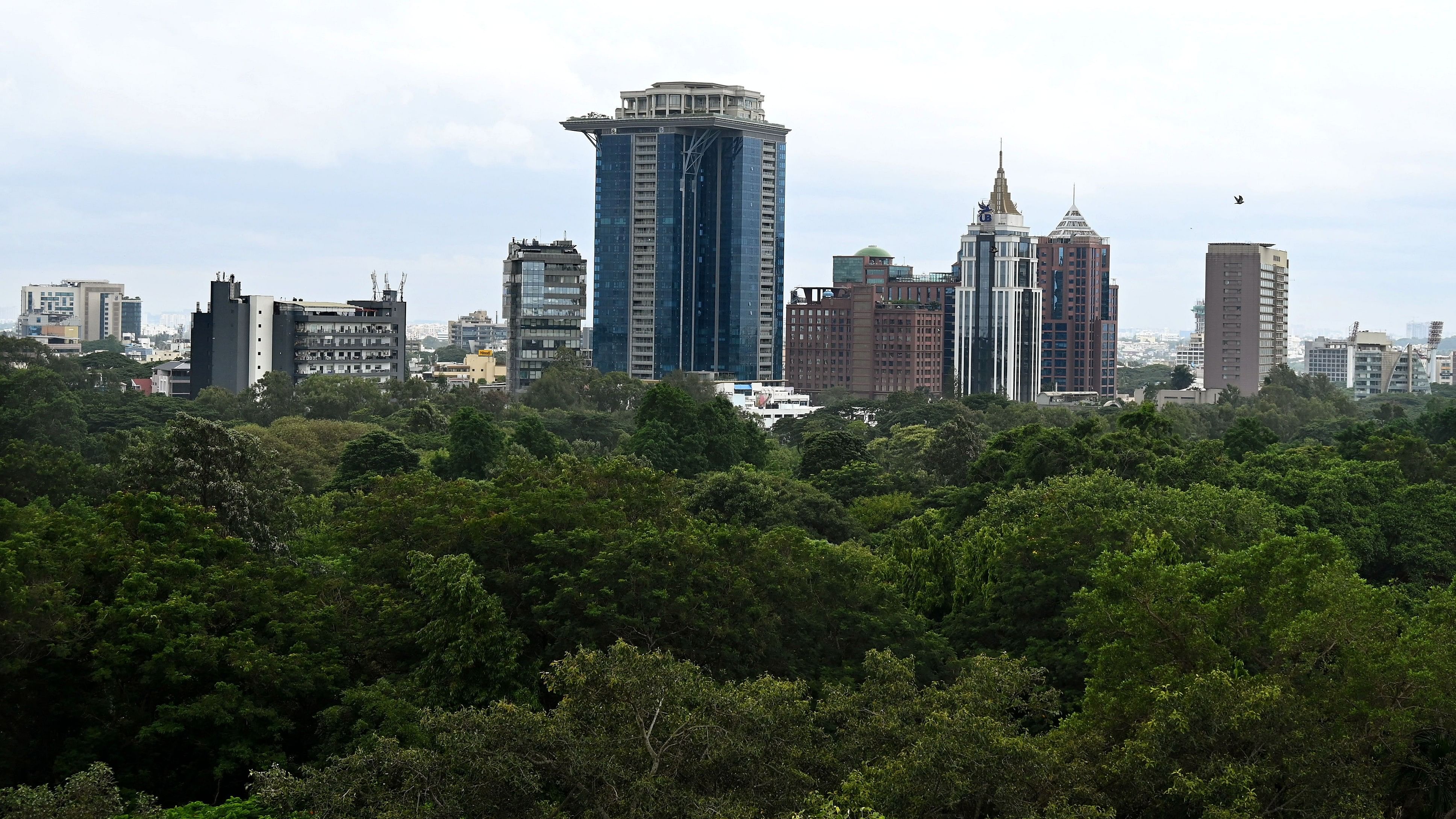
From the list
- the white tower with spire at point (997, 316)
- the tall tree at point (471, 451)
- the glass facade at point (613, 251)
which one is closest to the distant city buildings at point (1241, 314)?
the white tower with spire at point (997, 316)

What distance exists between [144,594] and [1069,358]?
14441 cm

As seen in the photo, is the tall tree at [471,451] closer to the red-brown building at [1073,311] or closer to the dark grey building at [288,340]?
the dark grey building at [288,340]

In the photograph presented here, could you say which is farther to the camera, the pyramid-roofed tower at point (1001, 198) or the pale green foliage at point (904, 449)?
the pyramid-roofed tower at point (1001, 198)

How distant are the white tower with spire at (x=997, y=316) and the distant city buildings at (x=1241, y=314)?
26698 mm

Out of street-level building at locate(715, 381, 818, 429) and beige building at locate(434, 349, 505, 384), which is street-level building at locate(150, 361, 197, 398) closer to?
beige building at locate(434, 349, 505, 384)

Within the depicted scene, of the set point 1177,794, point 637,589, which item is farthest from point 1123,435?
point 1177,794

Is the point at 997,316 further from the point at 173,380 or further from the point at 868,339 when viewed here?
the point at 173,380

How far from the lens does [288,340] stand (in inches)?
4483

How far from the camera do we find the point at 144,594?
25.3m

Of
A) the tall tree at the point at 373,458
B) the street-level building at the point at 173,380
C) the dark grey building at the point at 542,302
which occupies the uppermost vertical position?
the dark grey building at the point at 542,302

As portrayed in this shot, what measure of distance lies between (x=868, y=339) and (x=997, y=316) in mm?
11997

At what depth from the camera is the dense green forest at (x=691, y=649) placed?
20.0 m

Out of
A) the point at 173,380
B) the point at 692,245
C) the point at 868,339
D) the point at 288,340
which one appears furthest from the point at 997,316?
the point at 173,380

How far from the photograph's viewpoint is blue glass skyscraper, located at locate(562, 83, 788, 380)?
5576 inches
